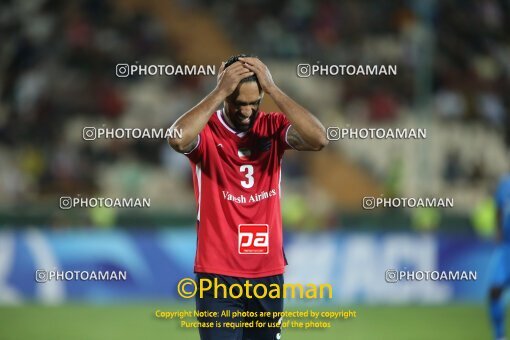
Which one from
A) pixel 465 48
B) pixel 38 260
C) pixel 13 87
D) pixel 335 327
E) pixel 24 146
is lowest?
pixel 335 327

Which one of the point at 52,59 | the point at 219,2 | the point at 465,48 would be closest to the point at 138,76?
the point at 52,59

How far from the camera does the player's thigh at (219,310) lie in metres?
4.99

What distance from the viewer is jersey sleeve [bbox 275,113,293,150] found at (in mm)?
5219

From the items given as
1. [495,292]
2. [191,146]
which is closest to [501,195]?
[495,292]

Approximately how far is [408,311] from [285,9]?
7700mm

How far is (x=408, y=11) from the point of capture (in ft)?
56.2

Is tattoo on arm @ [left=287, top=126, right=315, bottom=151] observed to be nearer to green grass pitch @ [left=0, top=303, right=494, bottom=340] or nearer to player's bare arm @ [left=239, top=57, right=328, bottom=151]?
player's bare arm @ [left=239, top=57, right=328, bottom=151]

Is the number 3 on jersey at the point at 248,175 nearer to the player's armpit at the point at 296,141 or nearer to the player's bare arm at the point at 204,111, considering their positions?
the player's armpit at the point at 296,141

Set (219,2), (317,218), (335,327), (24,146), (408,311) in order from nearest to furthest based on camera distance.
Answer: (335,327) → (408,311) → (317,218) → (24,146) → (219,2)

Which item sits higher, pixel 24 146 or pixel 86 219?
pixel 24 146

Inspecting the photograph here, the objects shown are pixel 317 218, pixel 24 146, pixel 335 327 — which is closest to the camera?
pixel 335 327

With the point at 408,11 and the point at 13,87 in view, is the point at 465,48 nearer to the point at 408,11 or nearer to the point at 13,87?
the point at 408,11

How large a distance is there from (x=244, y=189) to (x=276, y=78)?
10.4 metres

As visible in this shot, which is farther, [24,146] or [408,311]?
[24,146]
